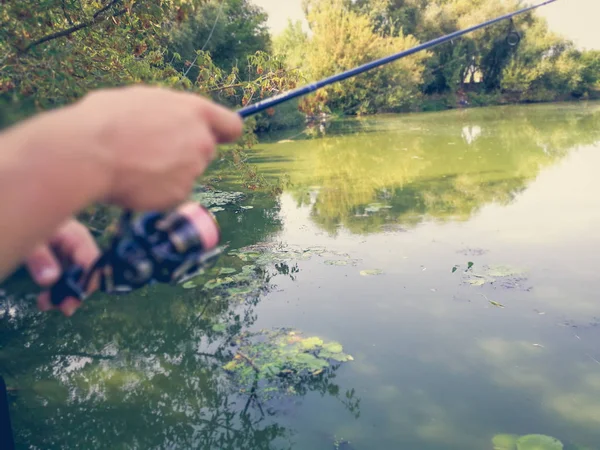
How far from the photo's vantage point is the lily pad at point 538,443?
128 inches

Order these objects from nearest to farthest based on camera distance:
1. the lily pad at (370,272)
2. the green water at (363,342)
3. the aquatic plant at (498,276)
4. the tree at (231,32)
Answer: the green water at (363,342), the aquatic plant at (498,276), the lily pad at (370,272), the tree at (231,32)

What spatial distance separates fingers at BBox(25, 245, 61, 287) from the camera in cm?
104

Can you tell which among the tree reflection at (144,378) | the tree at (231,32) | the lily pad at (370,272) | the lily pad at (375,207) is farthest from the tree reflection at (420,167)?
the tree at (231,32)

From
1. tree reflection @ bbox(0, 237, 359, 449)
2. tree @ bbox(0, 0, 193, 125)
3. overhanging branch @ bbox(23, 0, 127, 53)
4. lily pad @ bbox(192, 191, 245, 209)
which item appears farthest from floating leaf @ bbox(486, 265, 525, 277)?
lily pad @ bbox(192, 191, 245, 209)

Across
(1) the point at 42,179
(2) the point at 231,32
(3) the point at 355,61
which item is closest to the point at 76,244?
(1) the point at 42,179

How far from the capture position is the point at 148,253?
3.50 ft

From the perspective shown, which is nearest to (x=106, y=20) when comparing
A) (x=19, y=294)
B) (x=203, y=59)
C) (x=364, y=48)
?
(x=203, y=59)

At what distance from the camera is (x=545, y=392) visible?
12.6 feet

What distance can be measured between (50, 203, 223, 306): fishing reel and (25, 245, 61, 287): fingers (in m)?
0.02

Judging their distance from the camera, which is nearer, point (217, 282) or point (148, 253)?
point (148, 253)

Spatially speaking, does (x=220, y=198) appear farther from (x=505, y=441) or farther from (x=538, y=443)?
(x=538, y=443)

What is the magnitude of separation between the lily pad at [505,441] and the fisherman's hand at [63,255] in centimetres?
309

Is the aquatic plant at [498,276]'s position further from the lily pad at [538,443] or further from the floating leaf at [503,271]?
the lily pad at [538,443]

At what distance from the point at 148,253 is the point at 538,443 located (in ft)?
10.4
